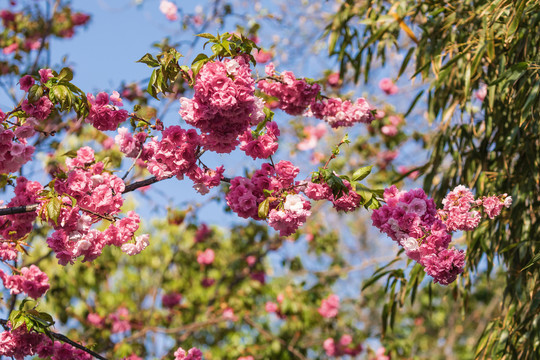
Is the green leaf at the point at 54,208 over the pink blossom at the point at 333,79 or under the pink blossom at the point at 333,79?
under

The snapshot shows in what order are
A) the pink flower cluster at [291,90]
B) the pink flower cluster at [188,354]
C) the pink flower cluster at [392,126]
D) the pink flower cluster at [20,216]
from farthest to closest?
the pink flower cluster at [392,126]
the pink flower cluster at [291,90]
the pink flower cluster at [188,354]
the pink flower cluster at [20,216]

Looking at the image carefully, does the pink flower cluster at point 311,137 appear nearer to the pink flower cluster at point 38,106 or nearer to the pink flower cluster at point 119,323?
the pink flower cluster at point 119,323

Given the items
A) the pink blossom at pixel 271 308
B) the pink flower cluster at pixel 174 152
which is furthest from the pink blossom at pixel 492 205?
the pink blossom at pixel 271 308

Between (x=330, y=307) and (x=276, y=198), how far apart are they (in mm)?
3635

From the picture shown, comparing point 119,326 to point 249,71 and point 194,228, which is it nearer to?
point 194,228

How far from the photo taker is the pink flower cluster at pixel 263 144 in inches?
84.5

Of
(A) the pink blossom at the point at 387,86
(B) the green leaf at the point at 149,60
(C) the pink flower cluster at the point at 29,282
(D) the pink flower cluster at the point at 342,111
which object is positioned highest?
(A) the pink blossom at the point at 387,86

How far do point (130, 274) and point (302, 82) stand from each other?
18.0ft

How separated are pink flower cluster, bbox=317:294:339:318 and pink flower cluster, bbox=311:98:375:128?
3.00m

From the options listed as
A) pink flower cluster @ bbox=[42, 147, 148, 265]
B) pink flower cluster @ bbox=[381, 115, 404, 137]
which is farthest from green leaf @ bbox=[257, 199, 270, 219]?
pink flower cluster @ bbox=[381, 115, 404, 137]

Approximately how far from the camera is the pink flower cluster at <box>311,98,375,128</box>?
2666mm

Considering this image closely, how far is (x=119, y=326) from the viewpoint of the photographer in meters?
5.79

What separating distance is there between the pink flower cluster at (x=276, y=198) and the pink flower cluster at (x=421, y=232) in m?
0.30

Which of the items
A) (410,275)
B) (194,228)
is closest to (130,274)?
(194,228)
